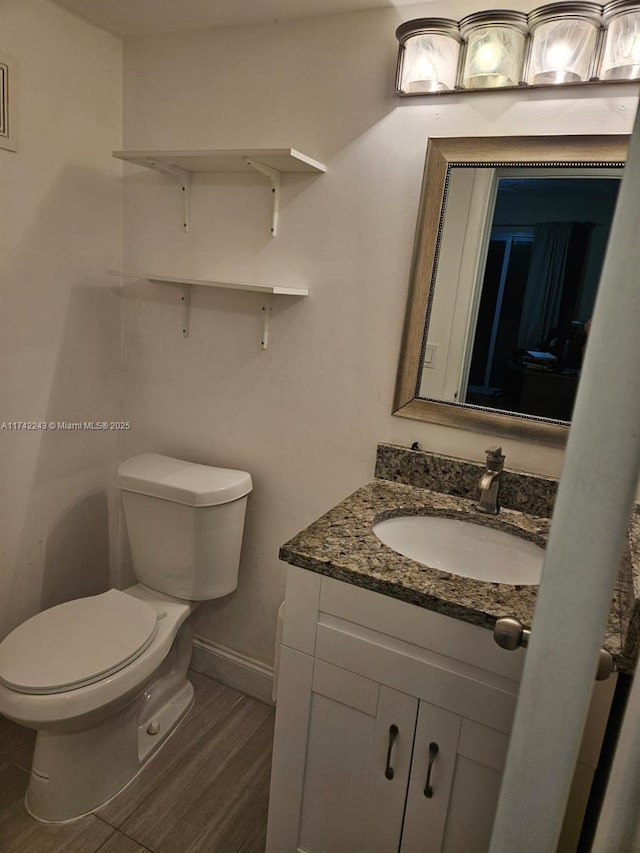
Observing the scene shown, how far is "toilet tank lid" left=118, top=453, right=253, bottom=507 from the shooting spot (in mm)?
1714

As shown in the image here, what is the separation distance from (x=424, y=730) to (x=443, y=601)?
29 centimetres

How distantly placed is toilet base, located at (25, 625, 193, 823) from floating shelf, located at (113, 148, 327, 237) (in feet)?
4.99

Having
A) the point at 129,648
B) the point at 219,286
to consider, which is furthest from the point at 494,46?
the point at 129,648

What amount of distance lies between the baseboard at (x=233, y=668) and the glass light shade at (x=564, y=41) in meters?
1.95

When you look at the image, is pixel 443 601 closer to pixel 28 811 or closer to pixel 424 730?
pixel 424 730

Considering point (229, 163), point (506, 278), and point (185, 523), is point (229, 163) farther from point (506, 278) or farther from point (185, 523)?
point (185, 523)

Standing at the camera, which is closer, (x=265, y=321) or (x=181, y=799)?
(x=181, y=799)

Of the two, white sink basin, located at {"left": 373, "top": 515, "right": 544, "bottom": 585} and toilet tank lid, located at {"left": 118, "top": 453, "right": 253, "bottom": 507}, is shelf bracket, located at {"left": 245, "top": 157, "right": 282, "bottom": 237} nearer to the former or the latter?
toilet tank lid, located at {"left": 118, "top": 453, "right": 253, "bottom": 507}

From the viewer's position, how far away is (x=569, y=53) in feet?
4.12

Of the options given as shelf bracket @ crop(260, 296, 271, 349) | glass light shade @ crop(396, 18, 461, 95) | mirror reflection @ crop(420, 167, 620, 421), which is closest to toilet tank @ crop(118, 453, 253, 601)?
shelf bracket @ crop(260, 296, 271, 349)

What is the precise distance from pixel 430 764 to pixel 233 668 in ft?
3.64

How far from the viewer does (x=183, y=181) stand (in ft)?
5.96

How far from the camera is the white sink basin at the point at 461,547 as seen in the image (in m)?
1.38

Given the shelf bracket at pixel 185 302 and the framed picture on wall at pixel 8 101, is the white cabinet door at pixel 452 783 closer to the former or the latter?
the shelf bracket at pixel 185 302
